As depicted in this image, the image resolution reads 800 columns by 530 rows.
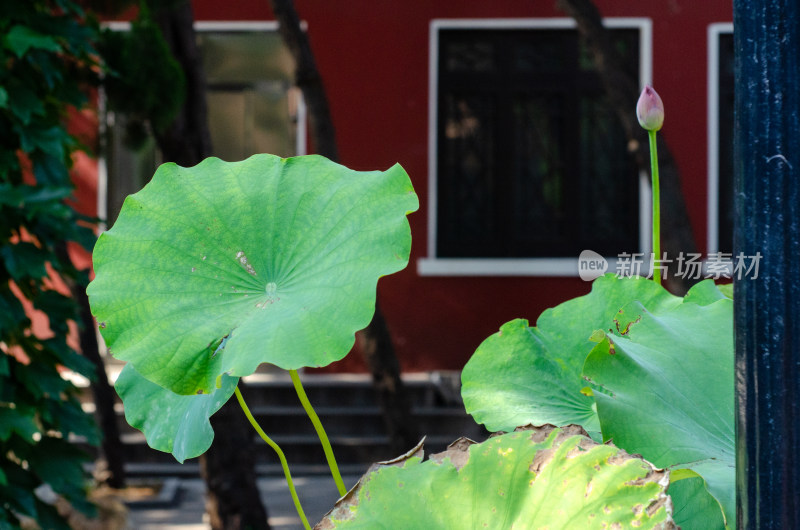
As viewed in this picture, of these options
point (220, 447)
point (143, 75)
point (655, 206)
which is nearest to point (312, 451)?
point (220, 447)

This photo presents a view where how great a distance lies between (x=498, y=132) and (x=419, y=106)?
0.57 meters

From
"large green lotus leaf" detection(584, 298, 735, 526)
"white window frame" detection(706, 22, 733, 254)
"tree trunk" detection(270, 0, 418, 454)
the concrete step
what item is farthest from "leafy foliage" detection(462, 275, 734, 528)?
"white window frame" detection(706, 22, 733, 254)

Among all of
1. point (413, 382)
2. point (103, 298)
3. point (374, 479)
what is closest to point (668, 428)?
point (374, 479)

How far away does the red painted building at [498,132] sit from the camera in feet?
18.3

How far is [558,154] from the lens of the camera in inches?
227

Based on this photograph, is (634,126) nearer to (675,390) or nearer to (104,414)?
(104,414)

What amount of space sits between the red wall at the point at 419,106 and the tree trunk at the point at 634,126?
5.70ft

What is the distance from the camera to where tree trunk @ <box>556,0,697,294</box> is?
3.75 meters

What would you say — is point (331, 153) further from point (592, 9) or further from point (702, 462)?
point (702, 462)

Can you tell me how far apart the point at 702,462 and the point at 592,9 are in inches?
146

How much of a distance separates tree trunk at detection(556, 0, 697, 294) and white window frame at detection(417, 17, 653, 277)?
1639mm

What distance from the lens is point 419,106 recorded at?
562cm

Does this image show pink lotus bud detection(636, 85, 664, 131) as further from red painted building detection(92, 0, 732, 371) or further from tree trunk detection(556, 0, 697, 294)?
red painted building detection(92, 0, 732, 371)

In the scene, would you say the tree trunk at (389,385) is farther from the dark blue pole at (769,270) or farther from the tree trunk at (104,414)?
the dark blue pole at (769,270)
